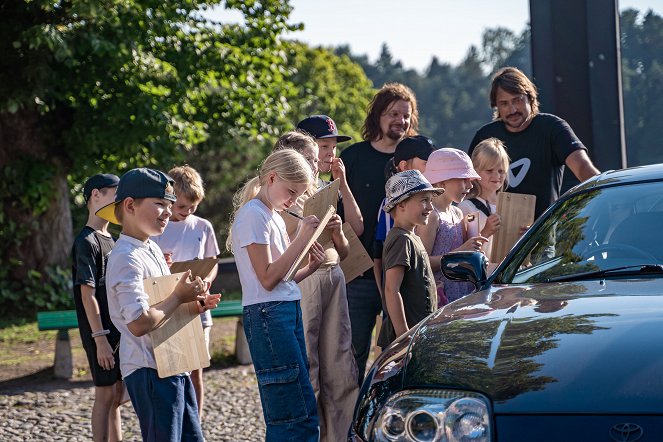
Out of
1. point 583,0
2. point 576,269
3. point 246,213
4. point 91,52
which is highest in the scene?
point 91,52

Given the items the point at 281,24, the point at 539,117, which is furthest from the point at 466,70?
the point at 539,117

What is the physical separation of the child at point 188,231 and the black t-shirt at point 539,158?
2.05m

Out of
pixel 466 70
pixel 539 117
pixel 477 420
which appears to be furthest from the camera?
pixel 466 70

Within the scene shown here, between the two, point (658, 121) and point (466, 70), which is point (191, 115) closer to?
point (658, 121)

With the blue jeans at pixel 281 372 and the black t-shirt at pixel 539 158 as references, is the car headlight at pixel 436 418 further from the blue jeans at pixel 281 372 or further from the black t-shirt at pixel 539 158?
the black t-shirt at pixel 539 158

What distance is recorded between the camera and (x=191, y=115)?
60.2ft

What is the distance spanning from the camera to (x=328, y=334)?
5844 mm

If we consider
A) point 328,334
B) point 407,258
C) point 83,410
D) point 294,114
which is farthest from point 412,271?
point 294,114

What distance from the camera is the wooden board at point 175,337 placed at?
4707 mm

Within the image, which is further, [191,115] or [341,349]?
[191,115]

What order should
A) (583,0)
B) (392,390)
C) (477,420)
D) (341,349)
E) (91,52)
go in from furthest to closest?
1. (91,52)
2. (583,0)
3. (341,349)
4. (392,390)
5. (477,420)

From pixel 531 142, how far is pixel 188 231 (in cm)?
234

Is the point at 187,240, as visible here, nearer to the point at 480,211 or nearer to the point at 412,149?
the point at 412,149

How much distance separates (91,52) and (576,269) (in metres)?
12.7
